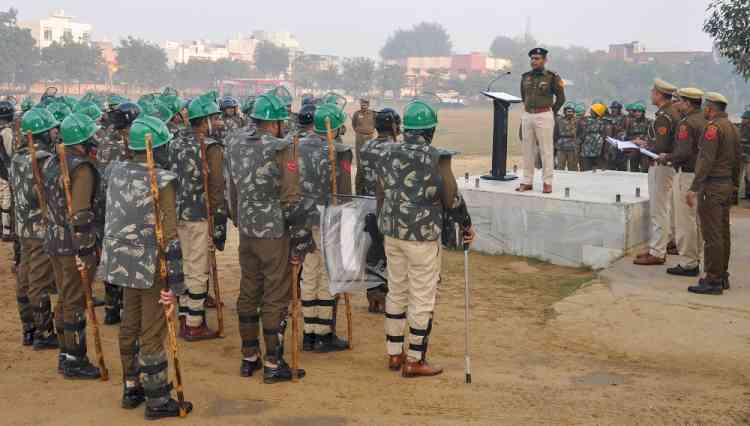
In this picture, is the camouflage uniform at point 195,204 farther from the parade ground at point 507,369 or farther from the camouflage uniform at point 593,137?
the camouflage uniform at point 593,137

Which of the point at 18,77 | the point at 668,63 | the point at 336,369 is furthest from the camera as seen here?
the point at 668,63

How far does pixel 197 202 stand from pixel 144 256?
213cm

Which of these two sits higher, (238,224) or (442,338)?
(238,224)

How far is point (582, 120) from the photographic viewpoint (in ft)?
57.9

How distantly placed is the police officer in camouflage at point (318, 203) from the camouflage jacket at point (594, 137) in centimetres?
1116

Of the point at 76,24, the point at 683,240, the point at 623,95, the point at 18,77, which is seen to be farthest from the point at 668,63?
the point at 683,240

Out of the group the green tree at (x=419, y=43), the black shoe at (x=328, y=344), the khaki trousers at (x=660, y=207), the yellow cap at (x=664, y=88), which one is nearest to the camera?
the black shoe at (x=328, y=344)

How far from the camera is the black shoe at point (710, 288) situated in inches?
336

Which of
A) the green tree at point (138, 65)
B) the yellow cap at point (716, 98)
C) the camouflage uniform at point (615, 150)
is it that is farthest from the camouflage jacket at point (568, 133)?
the green tree at point (138, 65)

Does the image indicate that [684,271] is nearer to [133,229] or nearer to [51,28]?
[133,229]

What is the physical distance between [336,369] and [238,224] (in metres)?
1.45

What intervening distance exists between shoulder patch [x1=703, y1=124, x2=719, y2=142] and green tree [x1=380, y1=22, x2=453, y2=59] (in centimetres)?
16623

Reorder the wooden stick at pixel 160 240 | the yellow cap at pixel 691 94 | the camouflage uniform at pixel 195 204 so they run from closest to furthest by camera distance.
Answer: the wooden stick at pixel 160 240, the camouflage uniform at pixel 195 204, the yellow cap at pixel 691 94

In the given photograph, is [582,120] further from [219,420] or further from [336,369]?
[219,420]
